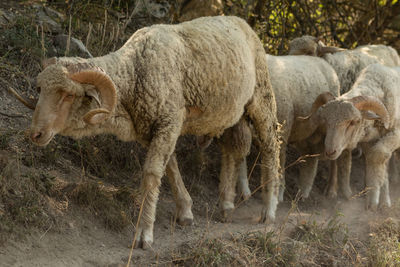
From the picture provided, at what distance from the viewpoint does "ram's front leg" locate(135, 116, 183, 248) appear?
5574mm

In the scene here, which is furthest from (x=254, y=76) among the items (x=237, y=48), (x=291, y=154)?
(x=291, y=154)

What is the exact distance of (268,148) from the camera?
7215mm

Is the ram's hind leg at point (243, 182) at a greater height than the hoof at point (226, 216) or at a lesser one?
lesser

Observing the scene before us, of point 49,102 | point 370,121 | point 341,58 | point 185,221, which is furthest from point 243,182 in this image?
point 49,102

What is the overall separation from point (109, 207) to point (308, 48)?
179 inches

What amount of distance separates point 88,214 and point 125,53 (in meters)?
1.71

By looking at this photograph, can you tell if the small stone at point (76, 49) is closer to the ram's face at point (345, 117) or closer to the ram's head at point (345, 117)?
the ram's head at point (345, 117)

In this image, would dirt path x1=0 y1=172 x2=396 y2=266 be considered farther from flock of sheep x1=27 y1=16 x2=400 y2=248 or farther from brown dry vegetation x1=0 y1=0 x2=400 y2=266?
flock of sheep x1=27 y1=16 x2=400 y2=248

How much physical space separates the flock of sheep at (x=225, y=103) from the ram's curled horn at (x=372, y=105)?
0.01m

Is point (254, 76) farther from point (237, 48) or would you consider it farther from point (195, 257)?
point (195, 257)

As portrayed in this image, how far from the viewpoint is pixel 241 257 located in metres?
5.60

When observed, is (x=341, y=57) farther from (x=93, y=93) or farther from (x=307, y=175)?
(x=93, y=93)

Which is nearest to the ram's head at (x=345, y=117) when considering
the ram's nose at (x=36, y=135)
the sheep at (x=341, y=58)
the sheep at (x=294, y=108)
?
the sheep at (x=294, y=108)

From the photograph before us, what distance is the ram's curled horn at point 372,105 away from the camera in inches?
297
